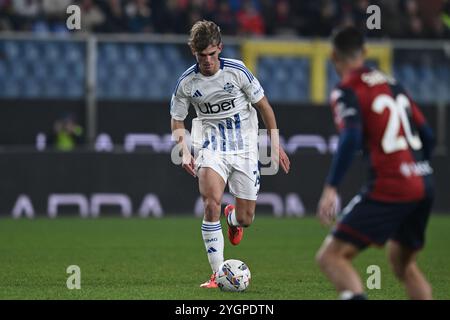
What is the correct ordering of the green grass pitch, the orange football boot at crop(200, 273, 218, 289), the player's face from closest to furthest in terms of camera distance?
the green grass pitch, the player's face, the orange football boot at crop(200, 273, 218, 289)

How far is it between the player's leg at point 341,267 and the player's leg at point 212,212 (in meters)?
3.09

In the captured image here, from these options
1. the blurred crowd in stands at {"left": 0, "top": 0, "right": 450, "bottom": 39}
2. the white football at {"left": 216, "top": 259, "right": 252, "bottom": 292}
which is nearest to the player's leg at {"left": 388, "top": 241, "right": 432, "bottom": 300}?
the white football at {"left": 216, "top": 259, "right": 252, "bottom": 292}

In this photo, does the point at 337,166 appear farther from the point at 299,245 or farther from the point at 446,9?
the point at 446,9

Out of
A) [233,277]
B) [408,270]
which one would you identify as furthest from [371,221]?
[233,277]

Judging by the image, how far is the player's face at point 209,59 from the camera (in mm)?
10258

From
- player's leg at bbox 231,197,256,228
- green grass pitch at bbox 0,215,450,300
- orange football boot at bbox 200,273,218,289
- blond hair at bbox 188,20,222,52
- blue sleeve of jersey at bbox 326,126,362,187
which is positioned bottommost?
green grass pitch at bbox 0,215,450,300

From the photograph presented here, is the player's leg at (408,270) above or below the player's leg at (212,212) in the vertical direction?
above

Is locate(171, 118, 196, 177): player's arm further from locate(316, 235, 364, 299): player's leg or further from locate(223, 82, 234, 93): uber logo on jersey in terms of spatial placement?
locate(316, 235, 364, 299): player's leg

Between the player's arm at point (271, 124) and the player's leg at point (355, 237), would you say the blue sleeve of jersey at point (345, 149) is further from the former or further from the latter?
the player's arm at point (271, 124)

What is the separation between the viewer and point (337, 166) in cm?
727

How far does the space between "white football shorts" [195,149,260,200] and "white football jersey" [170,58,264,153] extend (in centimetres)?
7

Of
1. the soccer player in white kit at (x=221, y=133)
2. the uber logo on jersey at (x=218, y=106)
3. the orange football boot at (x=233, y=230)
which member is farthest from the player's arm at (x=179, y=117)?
the orange football boot at (x=233, y=230)

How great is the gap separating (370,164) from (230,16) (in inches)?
649

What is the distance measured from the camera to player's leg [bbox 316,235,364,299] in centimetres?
724
